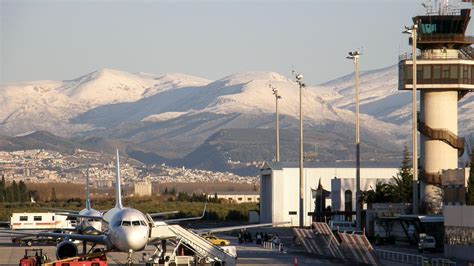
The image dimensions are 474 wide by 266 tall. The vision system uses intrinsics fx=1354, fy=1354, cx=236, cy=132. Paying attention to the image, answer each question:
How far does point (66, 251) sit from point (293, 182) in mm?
97108

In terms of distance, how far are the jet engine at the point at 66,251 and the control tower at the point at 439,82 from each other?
49.5 m

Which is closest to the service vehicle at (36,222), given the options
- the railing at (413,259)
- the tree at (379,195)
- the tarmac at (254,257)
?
the tarmac at (254,257)

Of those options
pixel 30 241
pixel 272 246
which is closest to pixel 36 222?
pixel 30 241

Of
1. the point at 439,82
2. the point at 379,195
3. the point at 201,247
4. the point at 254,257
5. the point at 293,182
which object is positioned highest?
the point at 439,82

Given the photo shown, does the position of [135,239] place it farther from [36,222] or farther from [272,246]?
[36,222]

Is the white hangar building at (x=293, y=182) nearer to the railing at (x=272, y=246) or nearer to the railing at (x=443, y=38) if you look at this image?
the railing at (x=443, y=38)

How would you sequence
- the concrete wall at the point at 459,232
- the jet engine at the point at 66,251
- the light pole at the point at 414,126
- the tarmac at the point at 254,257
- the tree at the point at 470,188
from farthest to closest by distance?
1. the light pole at the point at 414,126
2. the tree at the point at 470,188
3. the concrete wall at the point at 459,232
4. the tarmac at the point at 254,257
5. the jet engine at the point at 66,251

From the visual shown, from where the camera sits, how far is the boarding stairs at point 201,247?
75.1m

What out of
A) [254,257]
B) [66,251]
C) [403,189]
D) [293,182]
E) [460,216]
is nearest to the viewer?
[66,251]

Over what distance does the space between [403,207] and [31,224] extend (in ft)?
126

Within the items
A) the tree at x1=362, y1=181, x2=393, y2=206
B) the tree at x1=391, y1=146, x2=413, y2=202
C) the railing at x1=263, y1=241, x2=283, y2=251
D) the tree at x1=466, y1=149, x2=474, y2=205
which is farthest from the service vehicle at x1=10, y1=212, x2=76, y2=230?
the tree at x1=466, y1=149, x2=474, y2=205

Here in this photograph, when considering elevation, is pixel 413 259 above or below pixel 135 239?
below

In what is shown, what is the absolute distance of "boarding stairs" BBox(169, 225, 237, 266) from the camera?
7513cm

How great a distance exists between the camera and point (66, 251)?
8112cm
